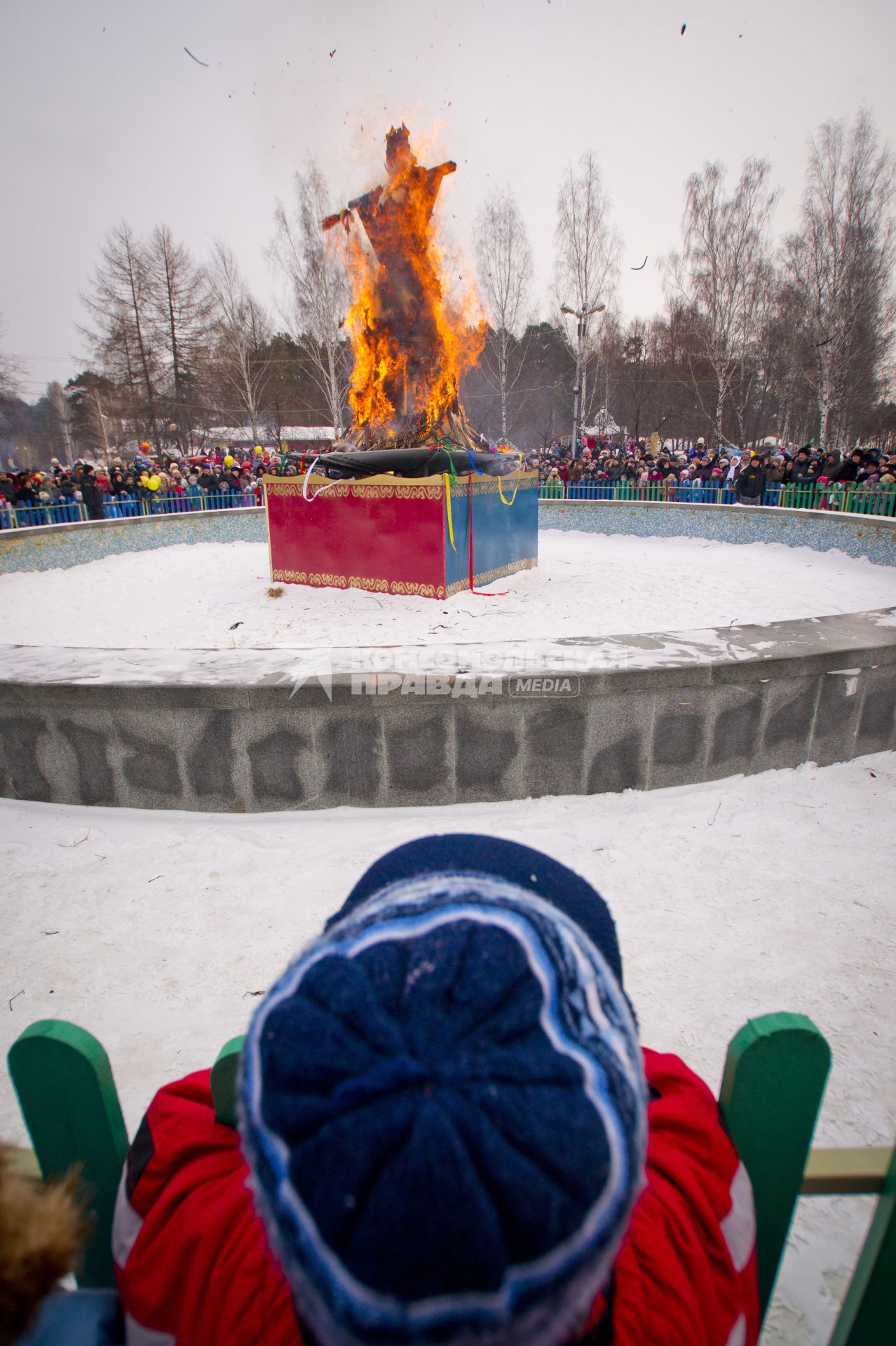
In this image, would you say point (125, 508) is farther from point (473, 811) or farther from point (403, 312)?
point (473, 811)

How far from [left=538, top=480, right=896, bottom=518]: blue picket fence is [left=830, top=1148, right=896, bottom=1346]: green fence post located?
546 inches

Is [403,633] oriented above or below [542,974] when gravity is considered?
below

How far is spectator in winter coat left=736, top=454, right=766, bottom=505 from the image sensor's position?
596 inches

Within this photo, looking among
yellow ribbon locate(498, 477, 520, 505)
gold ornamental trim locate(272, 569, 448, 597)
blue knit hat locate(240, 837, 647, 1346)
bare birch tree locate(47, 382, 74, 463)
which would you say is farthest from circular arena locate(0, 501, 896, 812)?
bare birch tree locate(47, 382, 74, 463)

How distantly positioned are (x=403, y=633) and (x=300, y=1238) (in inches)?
236

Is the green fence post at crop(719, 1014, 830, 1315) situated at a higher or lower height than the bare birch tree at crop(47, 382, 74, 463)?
lower

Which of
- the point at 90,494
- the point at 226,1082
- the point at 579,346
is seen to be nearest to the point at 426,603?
the point at 226,1082

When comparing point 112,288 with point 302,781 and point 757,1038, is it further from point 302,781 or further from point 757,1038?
point 757,1038

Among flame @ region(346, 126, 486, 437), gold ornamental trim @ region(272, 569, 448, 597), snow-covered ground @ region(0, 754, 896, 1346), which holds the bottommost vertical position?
snow-covered ground @ region(0, 754, 896, 1346)

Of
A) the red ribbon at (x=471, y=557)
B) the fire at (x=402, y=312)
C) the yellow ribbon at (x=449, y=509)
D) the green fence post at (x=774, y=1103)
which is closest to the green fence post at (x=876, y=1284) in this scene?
the green fence post at (x=774, y=1103)

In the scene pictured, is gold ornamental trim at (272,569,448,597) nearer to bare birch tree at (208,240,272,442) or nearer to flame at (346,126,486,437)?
flame at (346,126,486,437)

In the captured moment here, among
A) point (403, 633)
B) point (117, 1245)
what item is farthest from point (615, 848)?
point (403, 633)

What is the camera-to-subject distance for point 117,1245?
0.84 meters

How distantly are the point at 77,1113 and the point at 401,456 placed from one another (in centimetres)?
751
